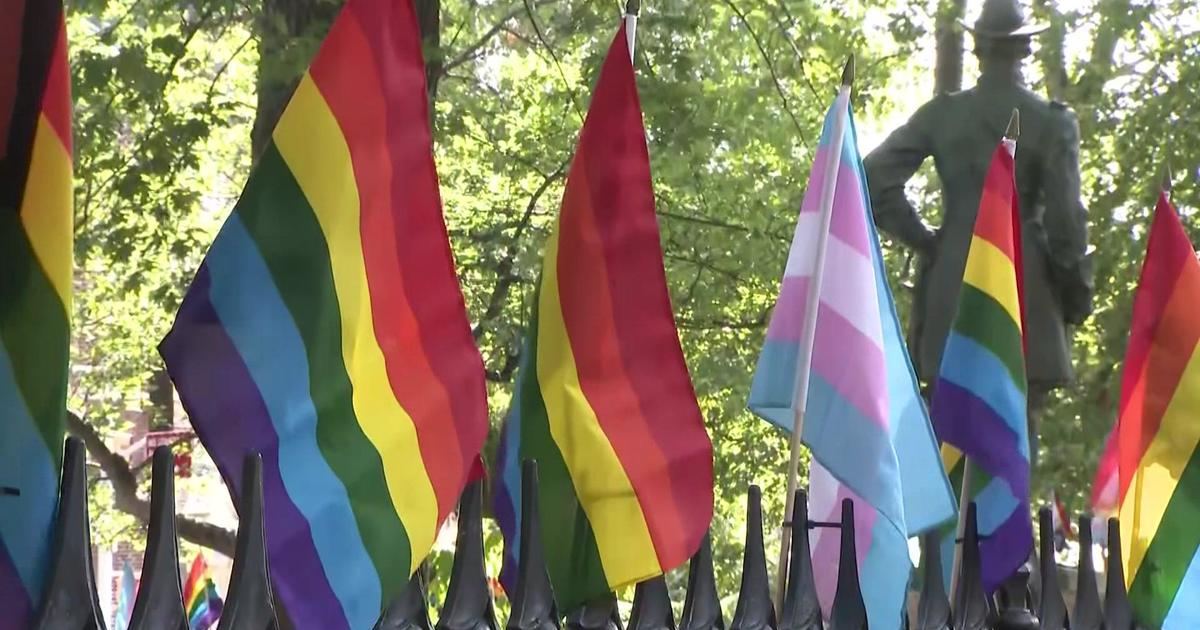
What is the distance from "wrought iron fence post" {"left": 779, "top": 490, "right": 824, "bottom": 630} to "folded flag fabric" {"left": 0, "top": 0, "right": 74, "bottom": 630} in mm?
1479

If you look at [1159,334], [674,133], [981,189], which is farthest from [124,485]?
[1159,334]

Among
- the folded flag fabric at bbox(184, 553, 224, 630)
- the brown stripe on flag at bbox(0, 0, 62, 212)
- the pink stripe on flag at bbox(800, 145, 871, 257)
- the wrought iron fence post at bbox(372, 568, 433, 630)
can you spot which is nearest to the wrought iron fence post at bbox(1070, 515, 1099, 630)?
the pink stripe on flag at bbox(800, 145, 871, 257)

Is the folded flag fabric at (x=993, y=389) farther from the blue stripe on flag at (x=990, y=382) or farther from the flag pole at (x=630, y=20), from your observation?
the flag pole at (x=630, y=20)

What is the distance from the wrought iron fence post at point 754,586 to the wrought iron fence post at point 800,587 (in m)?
0.05

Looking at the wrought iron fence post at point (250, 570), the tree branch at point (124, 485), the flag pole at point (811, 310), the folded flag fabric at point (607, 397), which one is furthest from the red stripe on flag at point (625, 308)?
the tree branch at point (124, 485)

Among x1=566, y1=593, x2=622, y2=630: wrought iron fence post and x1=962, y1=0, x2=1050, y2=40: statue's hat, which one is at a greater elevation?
x1=962, y1=0, x2=1050, y2=40: statue's hat

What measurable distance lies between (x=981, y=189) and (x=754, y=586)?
226 centimetres

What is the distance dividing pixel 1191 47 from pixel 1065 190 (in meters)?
5.44

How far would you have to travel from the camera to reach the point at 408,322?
320cm

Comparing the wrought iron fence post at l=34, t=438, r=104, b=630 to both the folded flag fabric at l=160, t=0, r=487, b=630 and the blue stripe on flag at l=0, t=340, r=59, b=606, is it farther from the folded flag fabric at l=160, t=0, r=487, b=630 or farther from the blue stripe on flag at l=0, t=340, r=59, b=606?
the folded flag fabric at l=160, t=0, r=487, b=630

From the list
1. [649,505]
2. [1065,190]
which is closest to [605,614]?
[649,505]

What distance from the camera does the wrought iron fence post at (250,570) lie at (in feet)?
8.66

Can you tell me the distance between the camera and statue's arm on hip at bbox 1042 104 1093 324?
16.4 feet

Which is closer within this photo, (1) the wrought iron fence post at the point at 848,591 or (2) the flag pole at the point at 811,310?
(1) the wrought iron fence post at the point at 848,591
